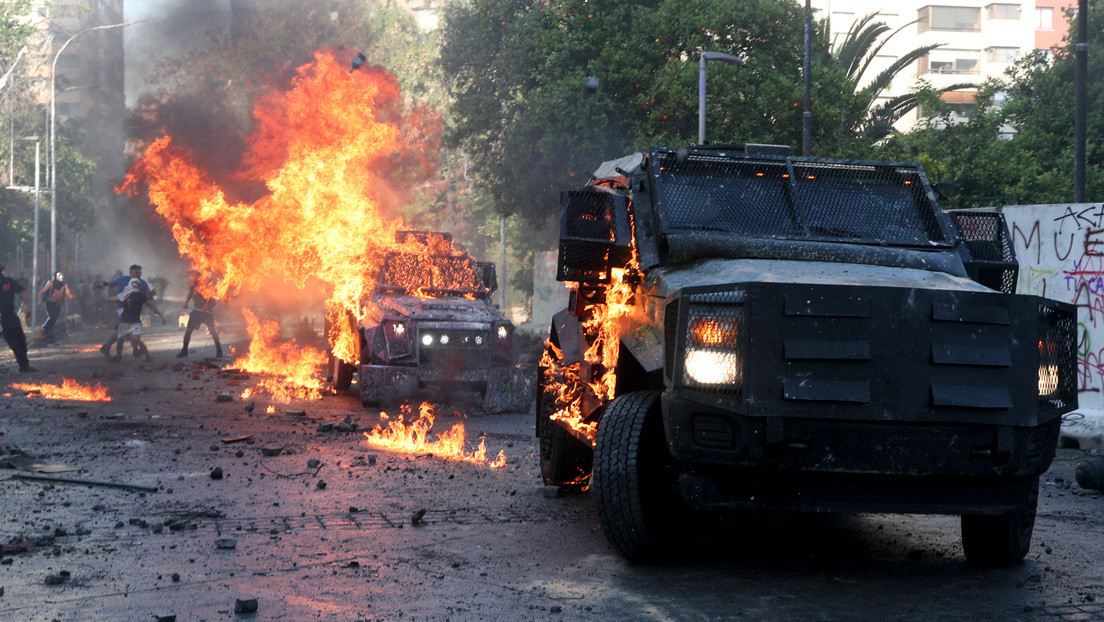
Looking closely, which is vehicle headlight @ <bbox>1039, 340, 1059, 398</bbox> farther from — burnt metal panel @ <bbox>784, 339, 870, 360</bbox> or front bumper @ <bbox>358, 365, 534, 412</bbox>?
Answer: front bumper @ <bbox>358, 365, 534, 412</bbox>

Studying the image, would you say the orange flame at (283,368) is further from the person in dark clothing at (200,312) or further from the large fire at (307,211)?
the person in dark clothing at (200,312)

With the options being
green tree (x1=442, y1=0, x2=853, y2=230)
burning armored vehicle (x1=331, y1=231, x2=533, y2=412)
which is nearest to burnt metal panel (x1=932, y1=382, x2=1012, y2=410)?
burning armored vehicle (x1=331, y1=231, x2=533, y2=412)

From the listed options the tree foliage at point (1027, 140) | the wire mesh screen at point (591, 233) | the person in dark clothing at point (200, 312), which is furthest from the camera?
the tree foliage at point (1027, 140)

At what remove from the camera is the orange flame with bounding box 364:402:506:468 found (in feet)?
34.3

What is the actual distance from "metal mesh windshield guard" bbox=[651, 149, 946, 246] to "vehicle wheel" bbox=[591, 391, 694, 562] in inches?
51.8

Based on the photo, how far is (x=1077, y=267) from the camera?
38.1 feet

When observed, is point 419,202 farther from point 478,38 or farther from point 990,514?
point 990,514

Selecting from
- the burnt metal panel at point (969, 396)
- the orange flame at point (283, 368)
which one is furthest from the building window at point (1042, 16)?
the burnt metal panel at point (969, 396)

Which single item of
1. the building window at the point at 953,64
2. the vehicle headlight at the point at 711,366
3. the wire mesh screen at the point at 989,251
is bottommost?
the vehicle headlight at the point at 711,366

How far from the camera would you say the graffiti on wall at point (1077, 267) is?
11383 millimetres

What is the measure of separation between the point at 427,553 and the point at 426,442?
4965mm

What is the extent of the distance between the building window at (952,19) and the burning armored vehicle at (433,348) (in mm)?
62932

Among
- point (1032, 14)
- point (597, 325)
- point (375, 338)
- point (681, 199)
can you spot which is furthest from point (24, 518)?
point (1032, 14)

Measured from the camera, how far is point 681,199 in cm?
705
